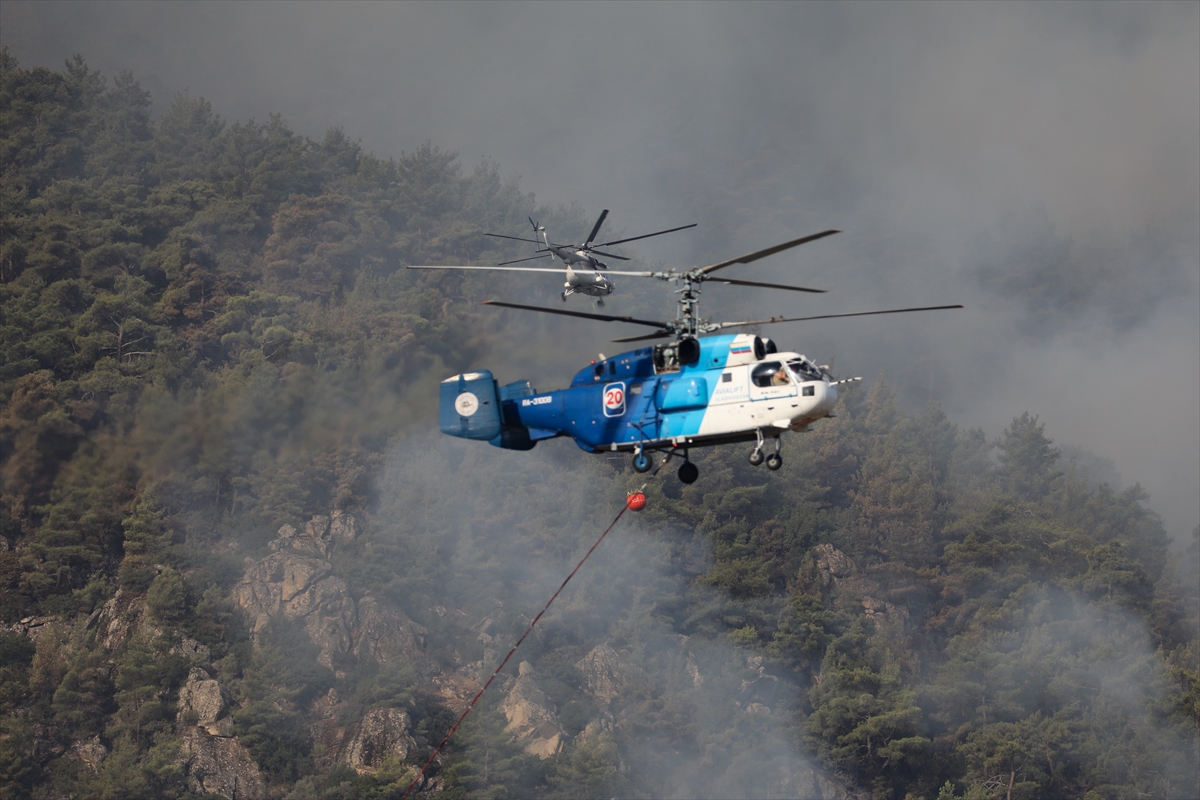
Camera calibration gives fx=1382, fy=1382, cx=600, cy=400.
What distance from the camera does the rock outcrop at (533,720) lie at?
85750 mm

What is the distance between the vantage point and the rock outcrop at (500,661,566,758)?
8575 centimetres

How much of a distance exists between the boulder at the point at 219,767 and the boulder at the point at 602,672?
22913mm

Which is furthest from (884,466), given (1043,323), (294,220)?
(1043,323)

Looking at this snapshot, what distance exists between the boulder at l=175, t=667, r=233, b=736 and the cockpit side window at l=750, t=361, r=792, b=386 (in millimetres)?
61600

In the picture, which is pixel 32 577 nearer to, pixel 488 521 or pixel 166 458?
pixel 166 458

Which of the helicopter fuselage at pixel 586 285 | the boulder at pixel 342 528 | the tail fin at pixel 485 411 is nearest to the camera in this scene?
the tail fin at pixel 485 411

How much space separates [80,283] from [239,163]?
31.2 metres

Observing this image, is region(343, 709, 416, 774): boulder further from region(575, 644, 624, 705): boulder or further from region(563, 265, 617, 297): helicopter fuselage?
region(563, 265, 617, 297): helicopter fuselage

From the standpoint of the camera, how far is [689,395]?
3059 cm

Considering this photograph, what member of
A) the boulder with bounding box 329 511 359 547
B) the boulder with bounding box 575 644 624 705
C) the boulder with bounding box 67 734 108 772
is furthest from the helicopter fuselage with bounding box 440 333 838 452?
the boulder with bounding box 329 511 359 547

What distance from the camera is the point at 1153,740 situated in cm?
8881

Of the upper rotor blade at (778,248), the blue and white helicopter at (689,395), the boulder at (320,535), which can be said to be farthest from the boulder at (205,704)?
the upper rotor blade at (778,248)

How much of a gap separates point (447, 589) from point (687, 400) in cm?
6889

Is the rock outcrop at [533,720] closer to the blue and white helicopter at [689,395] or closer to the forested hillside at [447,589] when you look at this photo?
the forested hillside at [447,589]
